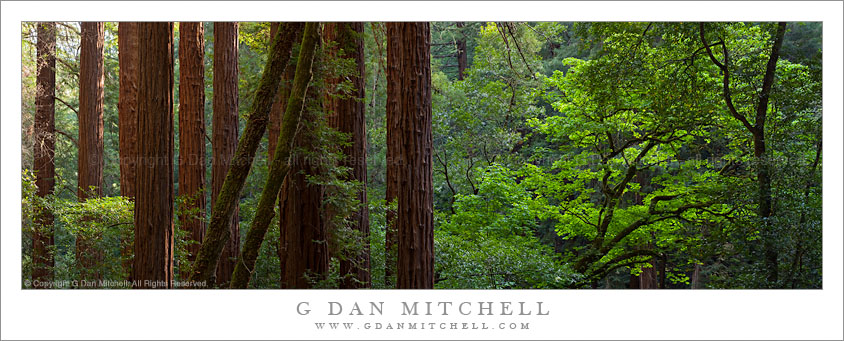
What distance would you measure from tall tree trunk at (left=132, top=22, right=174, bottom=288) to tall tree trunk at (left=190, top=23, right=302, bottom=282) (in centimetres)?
30

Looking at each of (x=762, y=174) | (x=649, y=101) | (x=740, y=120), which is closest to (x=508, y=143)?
(x=649, y=101)

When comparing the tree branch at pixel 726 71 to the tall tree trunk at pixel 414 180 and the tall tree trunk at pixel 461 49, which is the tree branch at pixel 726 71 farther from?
the tall tree trunk at pixel 461 49

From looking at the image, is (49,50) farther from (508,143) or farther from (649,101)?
(649,101)

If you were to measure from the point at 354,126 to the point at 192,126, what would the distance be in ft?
6.87

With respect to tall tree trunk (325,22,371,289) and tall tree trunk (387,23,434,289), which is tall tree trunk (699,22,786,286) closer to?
tall tree trunk (387,23,434,289)

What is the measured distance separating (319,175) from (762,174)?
→ 15.4 feet

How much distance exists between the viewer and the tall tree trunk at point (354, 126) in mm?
5848

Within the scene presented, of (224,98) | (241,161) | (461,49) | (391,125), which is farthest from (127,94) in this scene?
(461,49)

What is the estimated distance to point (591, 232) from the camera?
424 inches

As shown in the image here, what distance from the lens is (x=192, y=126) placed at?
23.3ft

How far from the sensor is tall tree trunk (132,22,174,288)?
188 inches

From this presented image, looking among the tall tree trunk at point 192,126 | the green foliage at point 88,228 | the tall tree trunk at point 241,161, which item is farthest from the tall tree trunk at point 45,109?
the tall tree trunk at point 241,161

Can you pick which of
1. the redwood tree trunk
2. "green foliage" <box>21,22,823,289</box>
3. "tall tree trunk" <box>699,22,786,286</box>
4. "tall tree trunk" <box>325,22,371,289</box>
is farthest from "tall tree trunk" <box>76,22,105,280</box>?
"tall tree trunk" <box>699,22,786,286</box>

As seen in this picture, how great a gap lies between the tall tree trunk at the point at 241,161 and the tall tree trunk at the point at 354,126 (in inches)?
28.1
